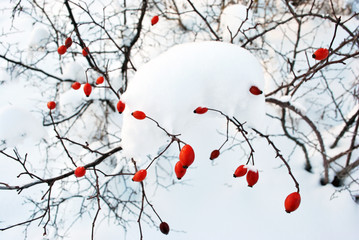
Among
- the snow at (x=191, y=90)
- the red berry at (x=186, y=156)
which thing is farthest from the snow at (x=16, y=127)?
the red berry at (x=186, y=156)

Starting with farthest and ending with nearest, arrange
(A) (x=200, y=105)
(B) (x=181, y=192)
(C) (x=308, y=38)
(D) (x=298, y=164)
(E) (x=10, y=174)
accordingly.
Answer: (C) (x=308, y=38) → (E) (x=10, y=174) → (D) (x=298, y=164) → (B) (x=181, y=192) → (A) (x=200, y=105)

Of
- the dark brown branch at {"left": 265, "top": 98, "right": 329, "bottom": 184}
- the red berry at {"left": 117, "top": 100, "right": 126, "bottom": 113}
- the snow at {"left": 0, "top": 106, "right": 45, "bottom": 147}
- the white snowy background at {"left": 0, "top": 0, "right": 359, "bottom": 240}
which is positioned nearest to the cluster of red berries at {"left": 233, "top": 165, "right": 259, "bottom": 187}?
the white snowy background at {"left": 0, "top": 0, "right": 359, "bottom": 240}

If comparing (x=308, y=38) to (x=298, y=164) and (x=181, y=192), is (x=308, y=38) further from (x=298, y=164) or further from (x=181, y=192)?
(x=181, y=192)

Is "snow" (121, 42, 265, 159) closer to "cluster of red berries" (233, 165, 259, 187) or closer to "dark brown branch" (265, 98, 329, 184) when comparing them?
"cluster of red berries" (233, 165, 259, 187)

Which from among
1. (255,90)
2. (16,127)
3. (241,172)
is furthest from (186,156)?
(16,127)

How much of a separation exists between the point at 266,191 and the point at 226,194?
48 centimetres

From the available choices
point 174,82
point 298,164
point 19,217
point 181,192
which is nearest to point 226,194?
point 181,192

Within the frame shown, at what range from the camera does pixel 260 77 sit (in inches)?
48.6

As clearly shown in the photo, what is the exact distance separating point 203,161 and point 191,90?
6.62 feet

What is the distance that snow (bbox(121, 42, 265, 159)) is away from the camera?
1.21 meters

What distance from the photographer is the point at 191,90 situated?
1.21m

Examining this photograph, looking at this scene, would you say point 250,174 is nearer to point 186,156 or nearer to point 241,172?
point 241,172

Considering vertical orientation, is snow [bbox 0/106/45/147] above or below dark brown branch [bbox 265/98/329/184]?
above

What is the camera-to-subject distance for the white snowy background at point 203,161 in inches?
48.1
